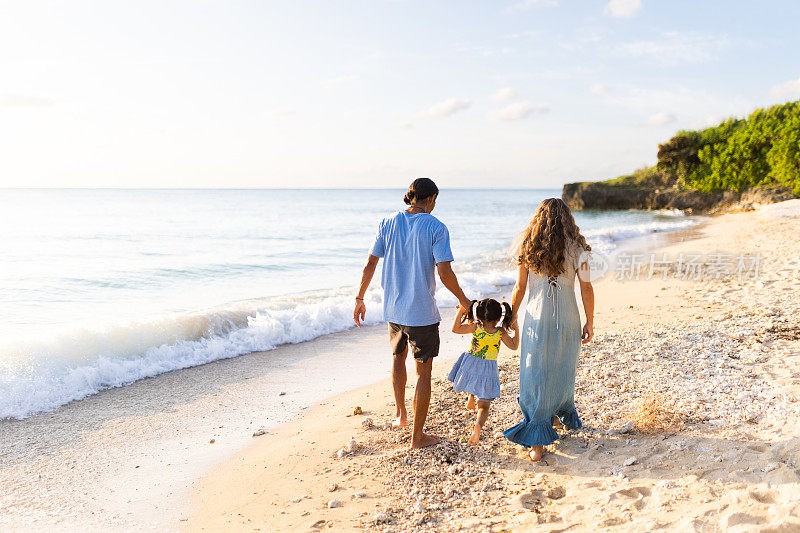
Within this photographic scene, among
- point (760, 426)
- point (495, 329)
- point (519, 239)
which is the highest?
point (519, 239)

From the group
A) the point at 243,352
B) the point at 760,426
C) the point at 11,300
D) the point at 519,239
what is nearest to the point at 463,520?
the point at 519,239

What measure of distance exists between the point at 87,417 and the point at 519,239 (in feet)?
16.1

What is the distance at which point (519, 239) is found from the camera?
146 inches

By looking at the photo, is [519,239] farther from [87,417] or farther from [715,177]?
[715,177]

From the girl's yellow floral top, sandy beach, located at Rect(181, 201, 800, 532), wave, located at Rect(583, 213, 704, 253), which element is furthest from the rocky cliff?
the girl's yellow floral top

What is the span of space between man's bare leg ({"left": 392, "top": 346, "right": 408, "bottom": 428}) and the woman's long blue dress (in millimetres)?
942

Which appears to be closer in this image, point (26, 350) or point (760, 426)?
point (760, 426)

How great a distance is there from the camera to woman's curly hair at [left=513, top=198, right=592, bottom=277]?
3.56 metres

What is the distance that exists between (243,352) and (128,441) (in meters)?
2.96

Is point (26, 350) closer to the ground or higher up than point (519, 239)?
closer to the ground

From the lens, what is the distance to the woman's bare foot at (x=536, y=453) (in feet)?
12.1

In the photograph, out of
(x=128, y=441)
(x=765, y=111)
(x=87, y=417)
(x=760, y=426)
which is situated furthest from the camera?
(x=765, y=111)

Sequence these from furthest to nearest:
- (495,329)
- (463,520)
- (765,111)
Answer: (765,111) < (495,329) < (463,520)

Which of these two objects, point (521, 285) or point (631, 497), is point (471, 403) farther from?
point (631, 497)
